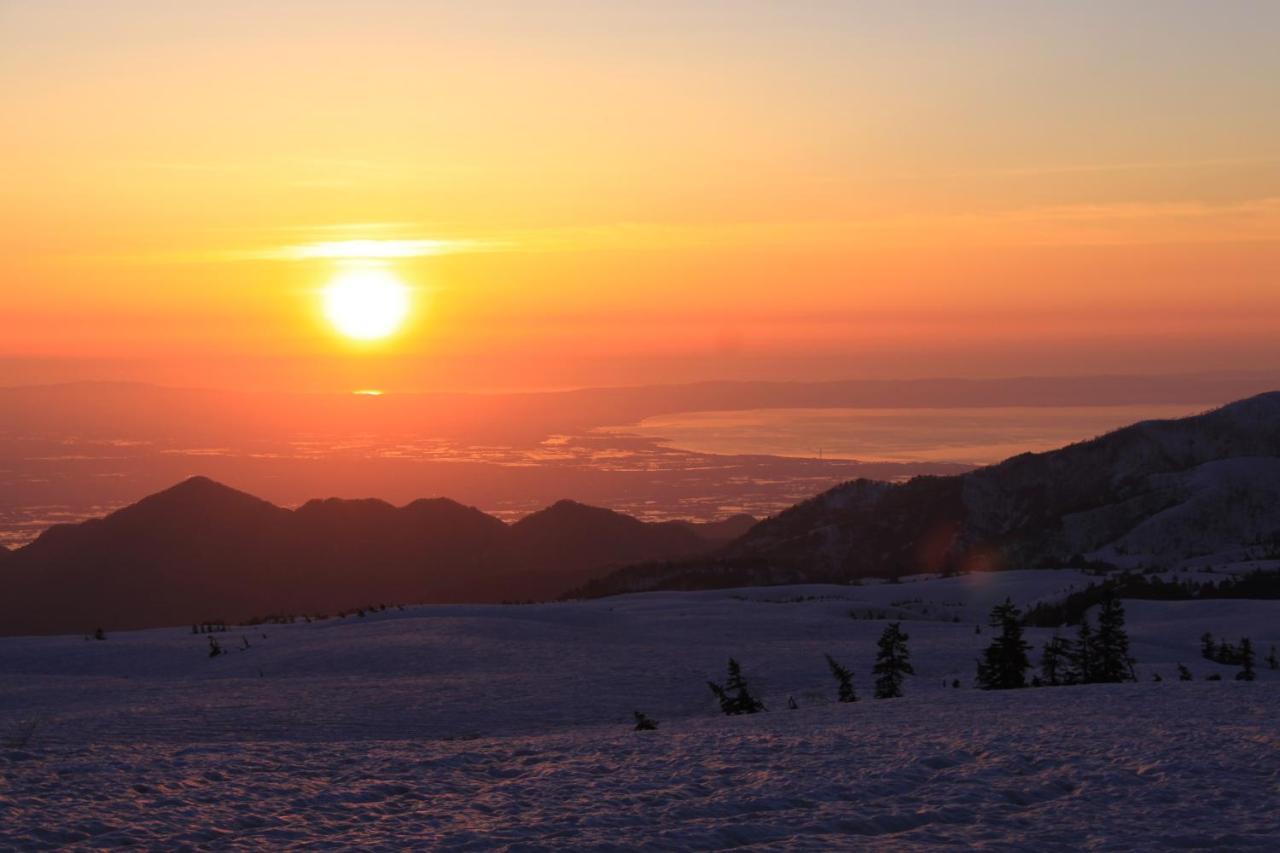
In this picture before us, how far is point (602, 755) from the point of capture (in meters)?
8.93

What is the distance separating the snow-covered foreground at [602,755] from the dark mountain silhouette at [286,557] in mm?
28202

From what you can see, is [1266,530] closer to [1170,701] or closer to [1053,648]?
[1053,648]

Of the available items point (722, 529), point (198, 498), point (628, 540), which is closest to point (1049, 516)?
point (628, 540)

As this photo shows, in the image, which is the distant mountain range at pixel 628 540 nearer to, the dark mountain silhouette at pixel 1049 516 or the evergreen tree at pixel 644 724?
the dark mountain silhouette at pixel 1049 516

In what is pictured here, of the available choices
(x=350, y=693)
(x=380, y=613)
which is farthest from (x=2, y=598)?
(x=350, y=693)

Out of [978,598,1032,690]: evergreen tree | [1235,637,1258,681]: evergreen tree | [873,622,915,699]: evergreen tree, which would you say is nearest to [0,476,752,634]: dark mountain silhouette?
[873,622,915,699]: evergreen tree

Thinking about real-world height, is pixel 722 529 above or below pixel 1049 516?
below

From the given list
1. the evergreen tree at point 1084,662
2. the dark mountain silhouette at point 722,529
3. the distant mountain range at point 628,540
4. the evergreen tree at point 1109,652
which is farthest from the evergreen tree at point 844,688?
the dark mountain silhouette at point 722,529

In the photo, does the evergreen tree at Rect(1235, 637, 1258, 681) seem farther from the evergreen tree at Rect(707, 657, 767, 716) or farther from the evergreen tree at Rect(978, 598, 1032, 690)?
the evergreen tree at Rect(707, 657, 767, 716)

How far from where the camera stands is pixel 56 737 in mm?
10062

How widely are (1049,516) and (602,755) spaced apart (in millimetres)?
41175

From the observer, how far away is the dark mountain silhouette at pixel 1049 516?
39.8 m

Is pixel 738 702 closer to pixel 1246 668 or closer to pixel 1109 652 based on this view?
pixel 1109 652

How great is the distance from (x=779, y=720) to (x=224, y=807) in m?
5.15
